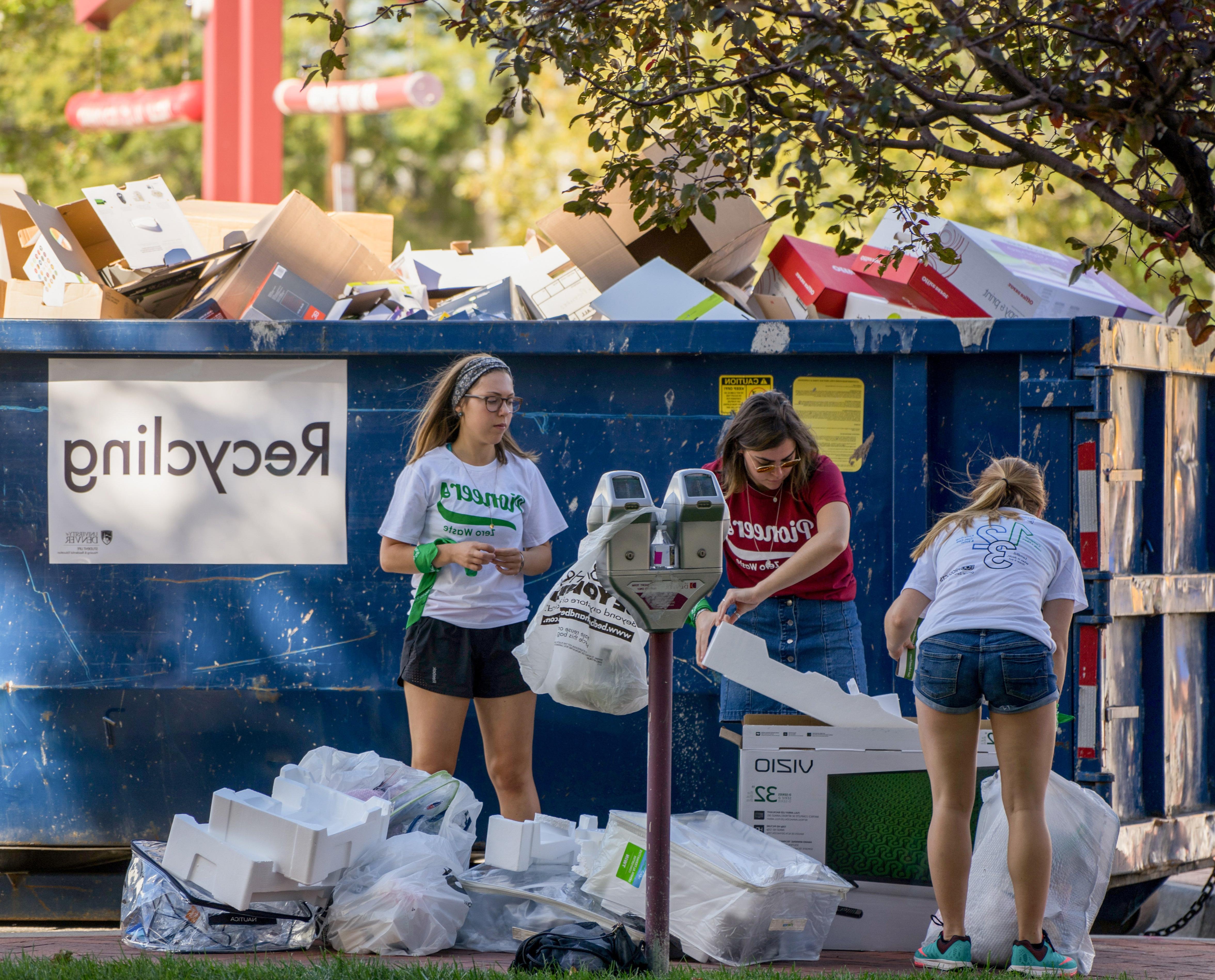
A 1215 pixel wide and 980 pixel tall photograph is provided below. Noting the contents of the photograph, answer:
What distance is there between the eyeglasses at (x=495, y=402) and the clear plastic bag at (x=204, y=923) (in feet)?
4.75

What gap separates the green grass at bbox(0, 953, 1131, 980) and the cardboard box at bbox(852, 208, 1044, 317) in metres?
2.11

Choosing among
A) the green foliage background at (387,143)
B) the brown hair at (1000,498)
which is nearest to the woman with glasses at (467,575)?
the brown hair at (1000,498)

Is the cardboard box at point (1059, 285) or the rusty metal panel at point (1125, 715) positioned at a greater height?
the cardboard box at point (1059, 285)

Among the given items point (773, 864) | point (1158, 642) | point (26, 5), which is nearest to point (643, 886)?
point (773, 864)

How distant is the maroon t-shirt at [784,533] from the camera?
3.90 metres

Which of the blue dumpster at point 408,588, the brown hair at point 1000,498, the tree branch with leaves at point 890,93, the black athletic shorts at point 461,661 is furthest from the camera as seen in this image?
the blue dumpster at point 408,588

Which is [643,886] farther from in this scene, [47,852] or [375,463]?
[47,852]

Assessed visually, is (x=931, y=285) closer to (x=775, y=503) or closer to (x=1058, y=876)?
(x=775, y=503)

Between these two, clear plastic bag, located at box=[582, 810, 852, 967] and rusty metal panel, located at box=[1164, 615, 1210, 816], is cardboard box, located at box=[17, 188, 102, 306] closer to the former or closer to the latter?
clear plastic bag, located at box=[582, 810, 852, 967]

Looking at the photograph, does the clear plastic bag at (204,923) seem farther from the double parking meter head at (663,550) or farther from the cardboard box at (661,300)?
the cardboard box at (661,300)

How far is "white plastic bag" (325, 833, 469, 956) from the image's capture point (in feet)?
11.5

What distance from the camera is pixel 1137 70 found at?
2705mm

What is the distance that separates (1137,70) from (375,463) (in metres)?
2.50

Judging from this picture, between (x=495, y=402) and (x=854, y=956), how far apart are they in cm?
183
